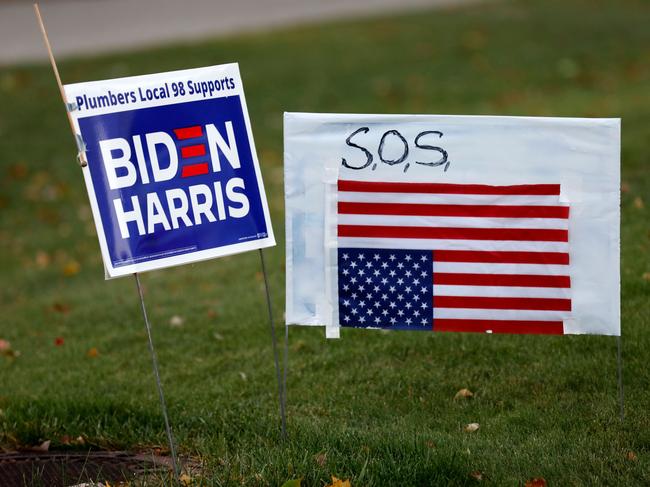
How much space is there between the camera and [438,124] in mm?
4598

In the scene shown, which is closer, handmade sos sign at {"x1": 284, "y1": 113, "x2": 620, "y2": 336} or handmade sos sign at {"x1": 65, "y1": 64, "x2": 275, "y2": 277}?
handmade sos sign at {"x1": 65, "y1": 64, "x2": 275, "y2": 277}

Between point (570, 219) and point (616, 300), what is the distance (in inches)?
16.9

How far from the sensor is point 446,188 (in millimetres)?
Result: 4625

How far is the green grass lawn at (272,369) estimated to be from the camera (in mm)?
4379

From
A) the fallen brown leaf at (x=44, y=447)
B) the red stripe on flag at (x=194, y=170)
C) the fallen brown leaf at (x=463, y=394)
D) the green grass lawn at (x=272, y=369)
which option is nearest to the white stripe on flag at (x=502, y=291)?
the green grass lawn at (x=272, y=369)

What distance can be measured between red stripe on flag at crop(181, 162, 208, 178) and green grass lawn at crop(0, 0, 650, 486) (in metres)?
1.26

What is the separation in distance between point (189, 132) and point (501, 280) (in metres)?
1.59

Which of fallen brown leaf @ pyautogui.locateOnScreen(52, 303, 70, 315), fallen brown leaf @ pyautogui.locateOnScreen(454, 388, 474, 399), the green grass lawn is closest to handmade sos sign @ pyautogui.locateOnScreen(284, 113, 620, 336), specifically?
the green grass lawn

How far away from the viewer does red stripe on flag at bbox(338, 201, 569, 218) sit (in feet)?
15.1

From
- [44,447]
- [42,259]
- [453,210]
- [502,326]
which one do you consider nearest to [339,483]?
[502,326]

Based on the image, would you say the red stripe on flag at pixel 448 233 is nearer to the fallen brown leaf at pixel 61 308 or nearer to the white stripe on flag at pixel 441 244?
the white stripe on flag at pixel 441 244

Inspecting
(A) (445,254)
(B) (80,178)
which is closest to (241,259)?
(B) (80,178)

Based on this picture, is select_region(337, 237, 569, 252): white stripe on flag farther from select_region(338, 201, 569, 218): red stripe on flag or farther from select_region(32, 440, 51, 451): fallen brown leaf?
select_region(32, 440, 51, 451): fallen brown leaf

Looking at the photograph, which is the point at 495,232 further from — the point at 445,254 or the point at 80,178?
the point at 80,178
